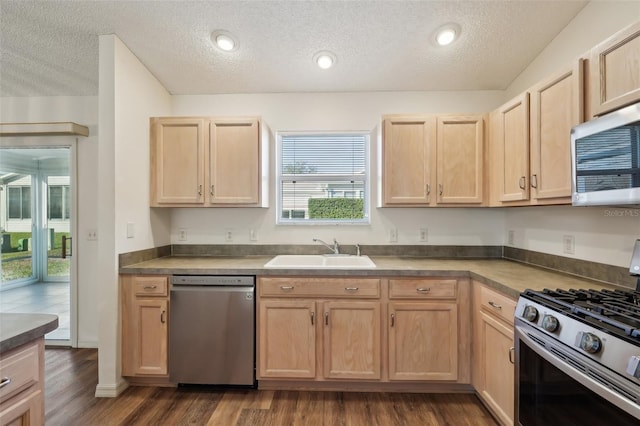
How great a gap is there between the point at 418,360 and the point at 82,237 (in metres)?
3.31

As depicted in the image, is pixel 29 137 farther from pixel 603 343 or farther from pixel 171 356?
pixel 603 343

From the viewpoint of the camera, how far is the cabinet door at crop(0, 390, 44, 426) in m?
0.83

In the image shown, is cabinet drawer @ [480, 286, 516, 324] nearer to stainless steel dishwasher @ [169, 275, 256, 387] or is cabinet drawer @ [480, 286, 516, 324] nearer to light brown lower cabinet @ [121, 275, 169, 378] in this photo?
stainless steel dishwasher @ [169, 275, 256, 387]

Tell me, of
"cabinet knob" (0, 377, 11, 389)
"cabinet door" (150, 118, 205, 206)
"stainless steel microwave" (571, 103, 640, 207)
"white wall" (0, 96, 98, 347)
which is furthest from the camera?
"white wall" (0, 96, 98, 347)

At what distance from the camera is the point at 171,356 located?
2125mm

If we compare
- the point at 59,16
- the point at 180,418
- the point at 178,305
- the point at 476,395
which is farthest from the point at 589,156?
the point at 59,16

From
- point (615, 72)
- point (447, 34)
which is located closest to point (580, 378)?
point (615, 72)

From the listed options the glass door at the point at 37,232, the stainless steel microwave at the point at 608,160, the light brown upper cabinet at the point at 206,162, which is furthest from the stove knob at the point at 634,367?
the glass door at the point at 37,232

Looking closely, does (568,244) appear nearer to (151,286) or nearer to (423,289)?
(423,289)

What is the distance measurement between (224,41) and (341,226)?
1.85 metres

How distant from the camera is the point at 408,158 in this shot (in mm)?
2438

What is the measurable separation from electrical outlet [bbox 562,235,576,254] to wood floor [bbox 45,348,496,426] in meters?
1.24

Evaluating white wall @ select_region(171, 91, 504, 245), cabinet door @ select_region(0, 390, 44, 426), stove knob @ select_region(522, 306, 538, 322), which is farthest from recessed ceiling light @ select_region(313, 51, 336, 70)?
cabinet door @ select_region(0, 390, 44, 426)

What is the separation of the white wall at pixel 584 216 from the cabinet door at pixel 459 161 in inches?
19.8
